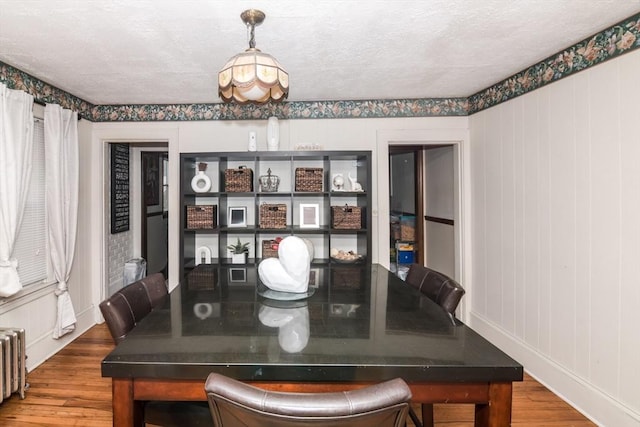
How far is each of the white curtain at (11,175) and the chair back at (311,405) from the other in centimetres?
250

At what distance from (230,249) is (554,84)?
3.03 metres

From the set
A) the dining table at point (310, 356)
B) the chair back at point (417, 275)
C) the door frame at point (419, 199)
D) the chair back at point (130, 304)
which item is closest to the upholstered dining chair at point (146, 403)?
the chair back at point (130, 304)

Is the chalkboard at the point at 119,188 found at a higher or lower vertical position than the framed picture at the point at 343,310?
higher

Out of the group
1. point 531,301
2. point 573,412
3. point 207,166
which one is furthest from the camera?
point 207,166

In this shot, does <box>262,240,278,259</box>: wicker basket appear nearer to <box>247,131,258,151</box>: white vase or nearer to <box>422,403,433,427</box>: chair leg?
<box>247,131,258,151</box>: white vase

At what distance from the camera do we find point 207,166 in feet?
11.8

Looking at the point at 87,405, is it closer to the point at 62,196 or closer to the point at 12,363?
the point at 12,363

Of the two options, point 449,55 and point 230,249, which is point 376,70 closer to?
point 449,55

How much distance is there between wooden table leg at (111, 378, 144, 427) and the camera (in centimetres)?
109

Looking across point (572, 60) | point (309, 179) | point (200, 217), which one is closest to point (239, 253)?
point (200, 217)

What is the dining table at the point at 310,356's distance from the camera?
1.02 meters

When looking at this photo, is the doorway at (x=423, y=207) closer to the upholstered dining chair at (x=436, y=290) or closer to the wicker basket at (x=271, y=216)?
the wicker basket at (x=271, y=216)

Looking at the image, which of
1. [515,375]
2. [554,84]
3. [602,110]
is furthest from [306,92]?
[515,375]

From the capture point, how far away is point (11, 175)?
238 cm
